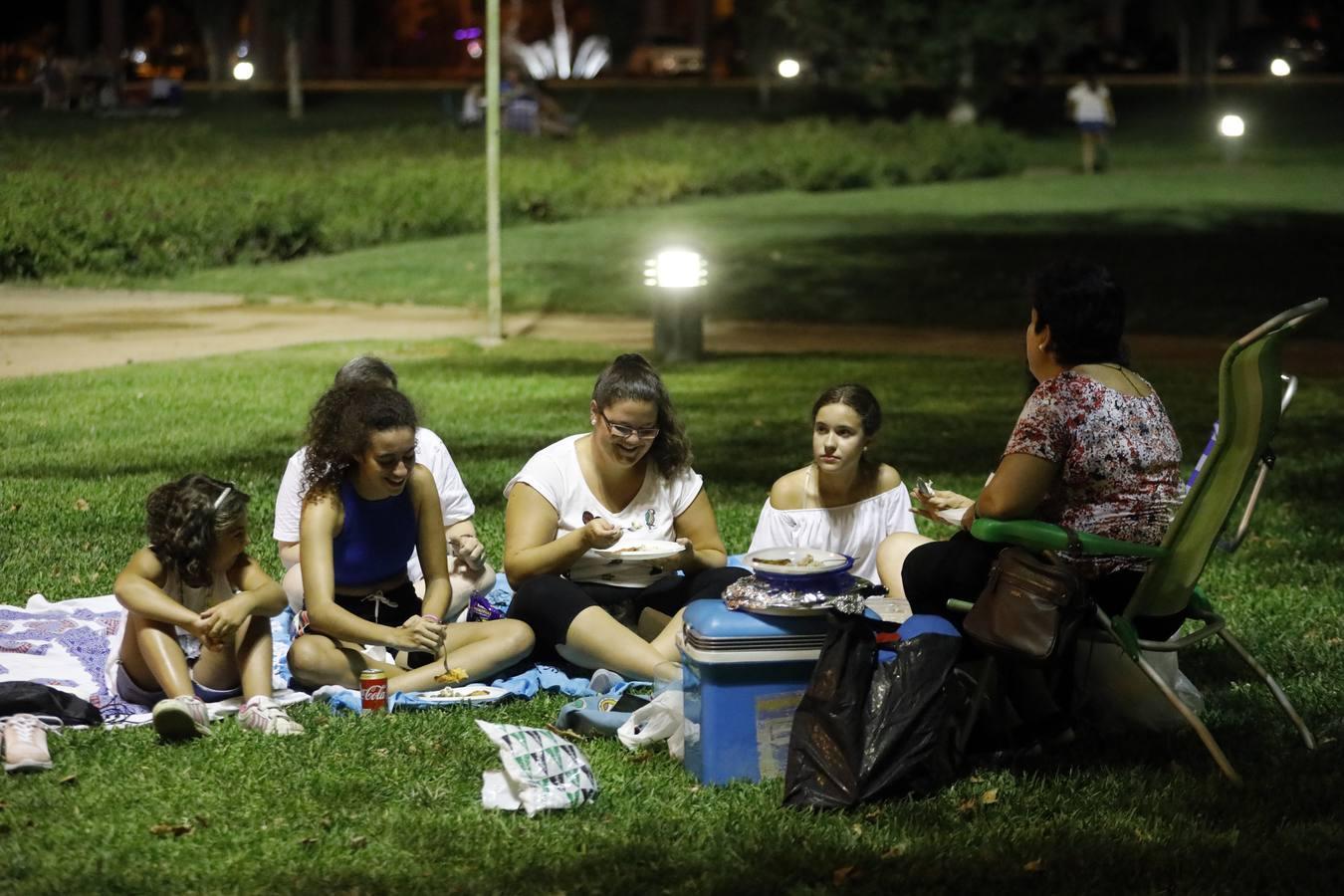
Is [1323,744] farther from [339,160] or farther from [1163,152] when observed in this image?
[1163,152]

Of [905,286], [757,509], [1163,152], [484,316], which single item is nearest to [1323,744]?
[757,509]

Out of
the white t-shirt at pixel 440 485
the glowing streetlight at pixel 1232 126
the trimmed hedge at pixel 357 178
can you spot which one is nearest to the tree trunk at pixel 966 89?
the trimmed hedge at pixel 357 178

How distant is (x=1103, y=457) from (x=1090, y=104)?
29.9 m

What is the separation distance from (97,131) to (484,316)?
4.80 metres

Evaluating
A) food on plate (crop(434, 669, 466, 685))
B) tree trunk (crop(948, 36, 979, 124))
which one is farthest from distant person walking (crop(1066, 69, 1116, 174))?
food on plate (crop(434, 669, 466, 685))

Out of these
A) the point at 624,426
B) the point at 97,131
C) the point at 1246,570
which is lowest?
the point at 1246,570

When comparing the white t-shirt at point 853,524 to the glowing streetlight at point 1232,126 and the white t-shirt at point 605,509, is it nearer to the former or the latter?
the white t-shirt at point 605,509

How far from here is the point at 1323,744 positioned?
5543mm

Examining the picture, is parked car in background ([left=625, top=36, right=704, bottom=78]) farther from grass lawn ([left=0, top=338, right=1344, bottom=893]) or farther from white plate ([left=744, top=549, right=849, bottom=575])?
white plate ([left=744, top=549, right=849, bottom=575])

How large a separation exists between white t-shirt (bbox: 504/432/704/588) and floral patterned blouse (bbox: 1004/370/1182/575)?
141 centimetres

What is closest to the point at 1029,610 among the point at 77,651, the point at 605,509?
the point at 605,509

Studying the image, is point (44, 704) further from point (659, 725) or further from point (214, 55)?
point (214, 55)

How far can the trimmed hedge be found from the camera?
1120 centimetres

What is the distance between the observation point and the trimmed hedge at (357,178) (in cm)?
1120
